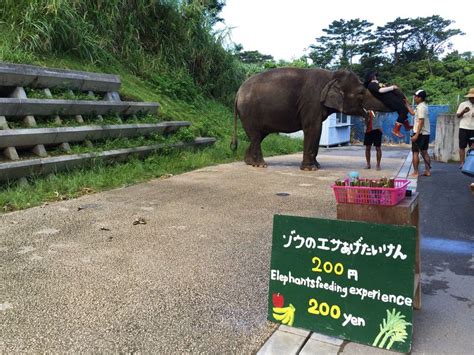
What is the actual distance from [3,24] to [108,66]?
2647 millimetres

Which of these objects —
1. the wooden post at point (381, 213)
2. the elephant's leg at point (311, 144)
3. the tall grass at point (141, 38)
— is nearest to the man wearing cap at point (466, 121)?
the elephant's leg at point (311, 144)

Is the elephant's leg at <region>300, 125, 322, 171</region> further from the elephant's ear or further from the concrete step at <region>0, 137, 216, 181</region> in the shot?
the concrete step at <region>0, 137, 216, 181</region>

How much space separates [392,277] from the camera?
2.62 m

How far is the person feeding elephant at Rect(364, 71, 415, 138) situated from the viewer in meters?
9.20

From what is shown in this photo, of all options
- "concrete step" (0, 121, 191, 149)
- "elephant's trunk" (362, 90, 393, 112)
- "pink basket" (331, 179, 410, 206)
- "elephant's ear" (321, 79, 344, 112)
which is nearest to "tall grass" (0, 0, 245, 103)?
"concrete step" (0, 121, 191, 149)

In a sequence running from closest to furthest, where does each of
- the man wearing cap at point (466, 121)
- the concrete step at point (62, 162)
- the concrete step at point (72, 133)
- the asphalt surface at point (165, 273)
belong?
1. the asphalt surface at point (165, 273)
2. the concrete step at point (62, 162)
3. the concrete step at point (72, 133)
4. the man wearing cap at point (466, 121)

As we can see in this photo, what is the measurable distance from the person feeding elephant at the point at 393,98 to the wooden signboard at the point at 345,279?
6971 mm

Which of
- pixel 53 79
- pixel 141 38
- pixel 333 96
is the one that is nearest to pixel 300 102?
pixel 333 96

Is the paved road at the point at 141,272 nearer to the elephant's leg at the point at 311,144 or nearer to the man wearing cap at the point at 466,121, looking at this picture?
the elephant's leg at the point at 311,144

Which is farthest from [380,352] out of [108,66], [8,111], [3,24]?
[108,66]

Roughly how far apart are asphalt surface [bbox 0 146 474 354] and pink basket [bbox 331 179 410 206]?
33.2 inches

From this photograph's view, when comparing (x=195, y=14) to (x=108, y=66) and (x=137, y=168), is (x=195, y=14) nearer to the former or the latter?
(x=108, y=66)

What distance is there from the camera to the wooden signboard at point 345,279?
2.60m

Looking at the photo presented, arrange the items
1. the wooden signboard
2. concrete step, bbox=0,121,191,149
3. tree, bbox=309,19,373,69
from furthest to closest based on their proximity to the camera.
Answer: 1. tree, bbox=309,19,373,69
2. concrete step, bbox=0,121,191,149
3. the wooden signboard
